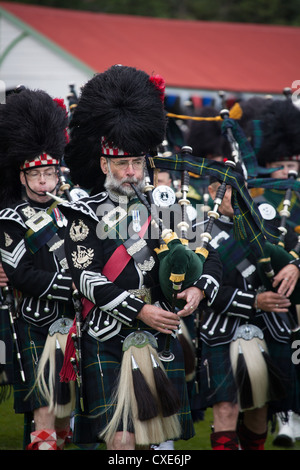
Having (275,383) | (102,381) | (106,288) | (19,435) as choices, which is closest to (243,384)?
(275,383)

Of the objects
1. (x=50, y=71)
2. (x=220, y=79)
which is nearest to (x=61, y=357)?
(x=50, y=71)

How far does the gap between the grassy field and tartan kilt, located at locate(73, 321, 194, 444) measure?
5.89ft

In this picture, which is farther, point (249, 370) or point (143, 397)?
point (249, 370)

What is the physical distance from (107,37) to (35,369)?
21073 millimetres

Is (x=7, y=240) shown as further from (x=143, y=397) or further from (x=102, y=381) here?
(x=143, y=397)

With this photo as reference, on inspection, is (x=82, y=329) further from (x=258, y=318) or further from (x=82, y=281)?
(x=258, y=318)

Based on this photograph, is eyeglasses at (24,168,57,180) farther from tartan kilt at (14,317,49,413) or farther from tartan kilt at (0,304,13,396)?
tartan kilt at (0,304,13,396)

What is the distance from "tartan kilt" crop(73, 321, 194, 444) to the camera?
4.52 metres

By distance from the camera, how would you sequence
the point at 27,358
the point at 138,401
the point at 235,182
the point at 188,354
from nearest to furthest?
1. the point at 138,401
2. the point at 235,182
3. the point at 27,358
4. the point at 188,354

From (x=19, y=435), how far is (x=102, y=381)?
8.44 feet

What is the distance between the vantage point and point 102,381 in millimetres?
4547

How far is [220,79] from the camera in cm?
2505

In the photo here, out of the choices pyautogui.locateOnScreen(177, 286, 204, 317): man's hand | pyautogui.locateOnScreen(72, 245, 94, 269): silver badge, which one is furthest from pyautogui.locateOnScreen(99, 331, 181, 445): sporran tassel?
pyautogui.locateOnScreen(72, 245, 94, 269): silver badge

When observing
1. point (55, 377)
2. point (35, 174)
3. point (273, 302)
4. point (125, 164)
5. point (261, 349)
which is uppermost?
point (35, 174)
